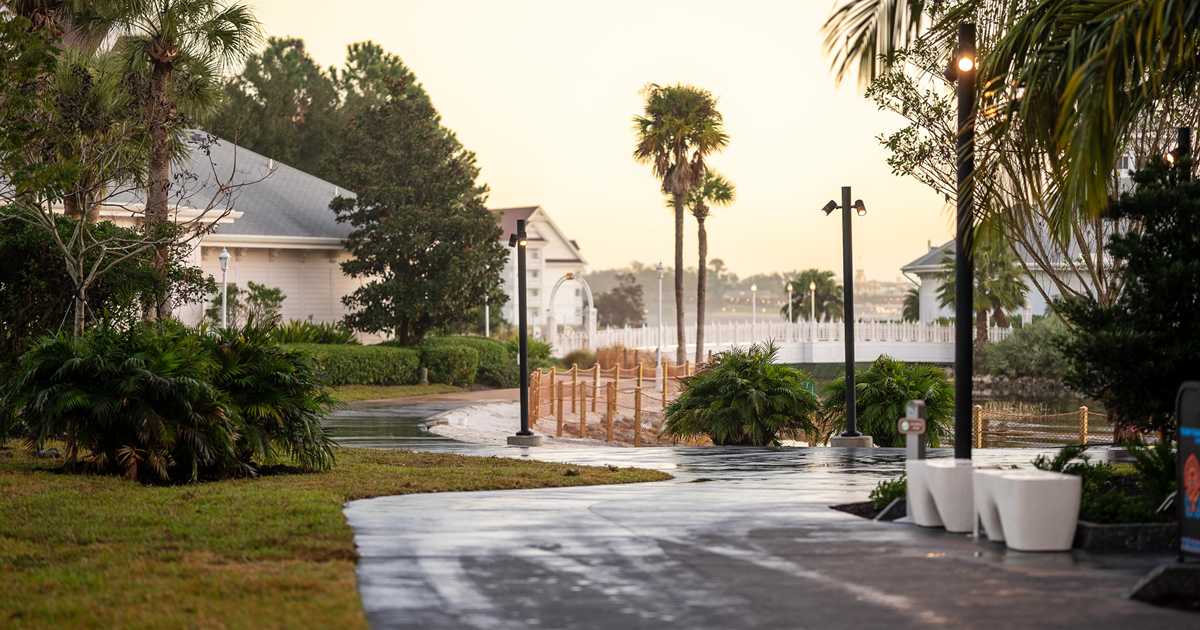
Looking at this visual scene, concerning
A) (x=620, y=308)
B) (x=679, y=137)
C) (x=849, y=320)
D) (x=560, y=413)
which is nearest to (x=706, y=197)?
(x=679, y=137)

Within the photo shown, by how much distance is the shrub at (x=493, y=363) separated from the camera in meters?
52.8

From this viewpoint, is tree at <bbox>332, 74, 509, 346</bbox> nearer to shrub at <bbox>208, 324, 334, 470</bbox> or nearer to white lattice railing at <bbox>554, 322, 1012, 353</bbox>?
white lattice railing at <bbox>554, 322, 1012, 353</bbox>

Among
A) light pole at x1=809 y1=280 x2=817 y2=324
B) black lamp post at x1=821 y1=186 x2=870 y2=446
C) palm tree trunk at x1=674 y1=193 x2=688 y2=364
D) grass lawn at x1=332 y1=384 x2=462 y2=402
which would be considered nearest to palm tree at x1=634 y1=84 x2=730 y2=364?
palm tree trunk at x1=674 y1=193 x2=688 y2=364

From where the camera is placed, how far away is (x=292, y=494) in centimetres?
1484

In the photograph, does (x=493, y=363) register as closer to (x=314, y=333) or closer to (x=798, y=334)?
(x=314, y=333)

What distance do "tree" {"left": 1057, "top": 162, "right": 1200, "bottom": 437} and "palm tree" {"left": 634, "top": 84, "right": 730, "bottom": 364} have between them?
52973 millimetres

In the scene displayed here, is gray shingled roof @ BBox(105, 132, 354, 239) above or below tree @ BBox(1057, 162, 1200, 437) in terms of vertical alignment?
above

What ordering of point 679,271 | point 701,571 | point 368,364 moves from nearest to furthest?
point 701,571, point 368,364, point 679,271

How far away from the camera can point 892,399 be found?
27109 mm

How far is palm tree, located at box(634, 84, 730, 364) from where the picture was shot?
66125mm

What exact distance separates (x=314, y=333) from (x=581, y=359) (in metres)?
14.8

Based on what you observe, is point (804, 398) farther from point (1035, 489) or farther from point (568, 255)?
point (568, 255)

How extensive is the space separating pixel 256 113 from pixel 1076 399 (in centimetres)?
4491

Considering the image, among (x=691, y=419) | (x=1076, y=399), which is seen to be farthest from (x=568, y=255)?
(x=691, y=419)
